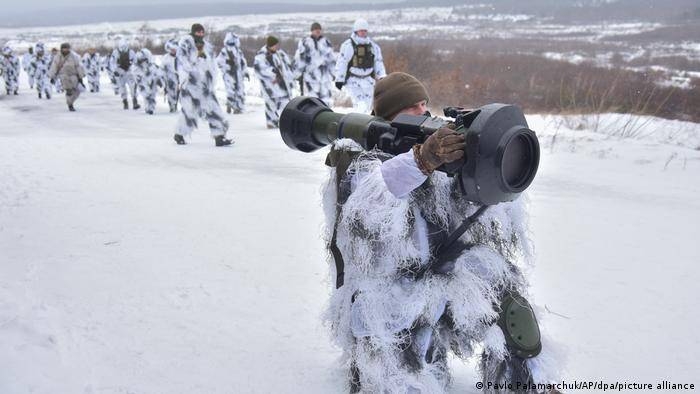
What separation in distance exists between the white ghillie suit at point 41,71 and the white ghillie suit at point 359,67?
11.3 metres

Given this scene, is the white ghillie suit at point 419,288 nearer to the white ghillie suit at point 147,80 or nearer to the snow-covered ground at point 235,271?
the snow-covered ground at point 235,271

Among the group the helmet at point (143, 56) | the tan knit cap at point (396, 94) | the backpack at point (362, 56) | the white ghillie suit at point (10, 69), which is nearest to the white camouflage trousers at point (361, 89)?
the backpack at point (362, 56)

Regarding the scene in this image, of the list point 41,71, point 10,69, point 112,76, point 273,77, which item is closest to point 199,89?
point 273,77

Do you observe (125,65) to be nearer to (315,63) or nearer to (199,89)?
(315,63)

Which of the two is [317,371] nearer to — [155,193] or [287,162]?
[155,193]

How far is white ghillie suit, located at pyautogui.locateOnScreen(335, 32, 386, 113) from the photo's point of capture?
27.4 feet

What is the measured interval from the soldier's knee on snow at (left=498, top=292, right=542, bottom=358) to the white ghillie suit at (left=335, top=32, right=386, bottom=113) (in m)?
6.87

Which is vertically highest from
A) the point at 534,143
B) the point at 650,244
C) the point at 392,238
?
the point at 534,143

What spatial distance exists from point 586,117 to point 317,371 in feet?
27.8

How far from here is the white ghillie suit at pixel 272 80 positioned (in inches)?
363

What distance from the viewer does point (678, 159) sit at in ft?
22.1

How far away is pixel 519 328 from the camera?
1820mm

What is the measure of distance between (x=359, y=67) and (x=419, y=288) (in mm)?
6947

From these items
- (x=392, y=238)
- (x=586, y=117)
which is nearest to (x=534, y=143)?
(x=392, y=238)
